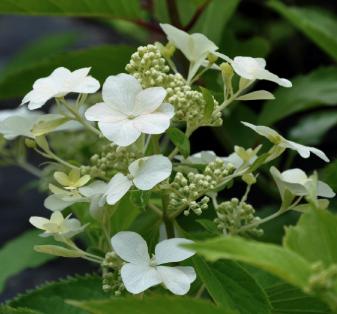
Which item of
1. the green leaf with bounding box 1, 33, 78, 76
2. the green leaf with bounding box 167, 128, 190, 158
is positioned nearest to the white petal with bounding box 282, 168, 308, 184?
the green leaf with bounding box 167, 128, 190, 158

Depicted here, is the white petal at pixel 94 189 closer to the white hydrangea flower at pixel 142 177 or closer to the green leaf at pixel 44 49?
the white hydrangea flower at pixel 142 177

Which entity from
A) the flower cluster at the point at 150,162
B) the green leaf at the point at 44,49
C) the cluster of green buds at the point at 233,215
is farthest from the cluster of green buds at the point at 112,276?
the green leaf at the point at 44,49

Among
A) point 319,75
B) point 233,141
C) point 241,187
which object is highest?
point 319,75

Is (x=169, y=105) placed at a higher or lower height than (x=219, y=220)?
higher

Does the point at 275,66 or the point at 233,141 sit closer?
the point at 233,141

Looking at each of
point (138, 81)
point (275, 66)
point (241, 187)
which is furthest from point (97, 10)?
point (275, 66)

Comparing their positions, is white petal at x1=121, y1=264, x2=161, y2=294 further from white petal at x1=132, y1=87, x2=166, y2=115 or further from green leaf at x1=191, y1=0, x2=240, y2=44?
green leaf at x1=191, y1=0, x2=240, y2=44

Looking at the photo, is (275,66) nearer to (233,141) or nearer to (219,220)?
(233,141)
